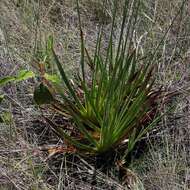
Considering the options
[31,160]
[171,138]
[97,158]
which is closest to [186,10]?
[171,138]

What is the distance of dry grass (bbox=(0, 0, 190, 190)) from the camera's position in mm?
1601

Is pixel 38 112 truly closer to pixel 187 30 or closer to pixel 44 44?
pixel 44 44

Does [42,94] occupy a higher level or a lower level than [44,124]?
higher

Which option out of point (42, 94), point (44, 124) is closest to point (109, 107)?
point (42, 94)

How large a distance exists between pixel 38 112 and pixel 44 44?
Result: 50 cm

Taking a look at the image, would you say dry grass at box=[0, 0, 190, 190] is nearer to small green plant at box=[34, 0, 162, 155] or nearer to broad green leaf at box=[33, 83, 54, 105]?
small green plant at box=[34, 0, 162, 155]

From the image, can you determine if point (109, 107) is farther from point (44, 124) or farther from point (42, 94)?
point (44, 124)

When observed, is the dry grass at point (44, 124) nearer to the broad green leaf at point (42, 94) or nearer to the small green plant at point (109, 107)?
the small green plant at point (109, 107)

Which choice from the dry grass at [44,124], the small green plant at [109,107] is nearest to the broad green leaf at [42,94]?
the small green plant at [109,107]

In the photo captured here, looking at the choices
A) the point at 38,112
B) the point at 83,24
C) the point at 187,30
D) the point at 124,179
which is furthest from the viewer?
the point at 83,24

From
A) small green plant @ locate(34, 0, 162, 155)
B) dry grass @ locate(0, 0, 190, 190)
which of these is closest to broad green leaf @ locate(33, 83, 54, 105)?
small green plant @ locate(34, 0, 162, 155)

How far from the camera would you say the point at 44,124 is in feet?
6.04

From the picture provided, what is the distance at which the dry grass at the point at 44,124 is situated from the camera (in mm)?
1601

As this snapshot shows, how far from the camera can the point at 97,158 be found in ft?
5.57
